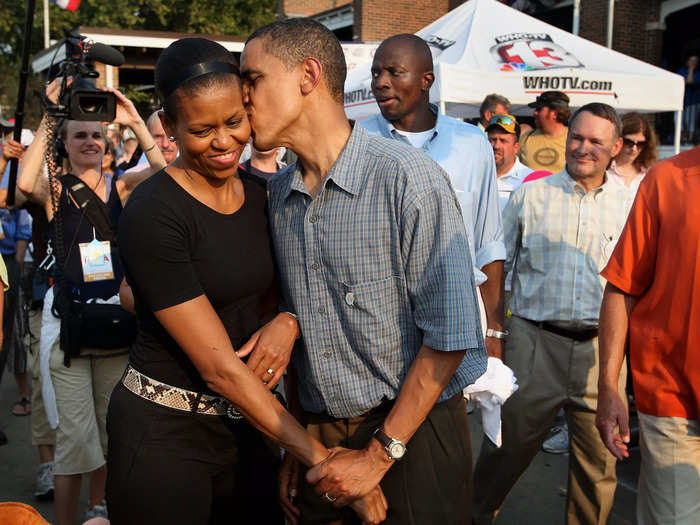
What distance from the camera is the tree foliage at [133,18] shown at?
99.8ft

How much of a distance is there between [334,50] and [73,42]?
2504mm

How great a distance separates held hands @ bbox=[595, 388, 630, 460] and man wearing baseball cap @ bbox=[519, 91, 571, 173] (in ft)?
15.6

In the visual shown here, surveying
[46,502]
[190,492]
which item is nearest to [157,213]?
[190,492]

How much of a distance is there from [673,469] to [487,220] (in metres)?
1.43

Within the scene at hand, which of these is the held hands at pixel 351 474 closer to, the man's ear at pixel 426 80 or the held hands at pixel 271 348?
the held hands at pixel 271 348

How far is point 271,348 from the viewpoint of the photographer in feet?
7.04

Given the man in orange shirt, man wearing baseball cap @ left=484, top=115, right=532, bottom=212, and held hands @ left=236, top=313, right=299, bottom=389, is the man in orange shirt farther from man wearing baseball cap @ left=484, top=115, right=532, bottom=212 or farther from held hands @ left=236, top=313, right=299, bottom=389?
man wearing baseball cap @ left=484, top=115, right=532, bottom=212

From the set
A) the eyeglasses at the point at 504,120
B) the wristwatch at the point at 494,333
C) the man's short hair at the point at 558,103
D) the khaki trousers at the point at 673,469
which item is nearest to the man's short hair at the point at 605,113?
the wristwatch at the point at 494,333

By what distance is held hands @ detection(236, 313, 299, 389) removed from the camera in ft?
7.05

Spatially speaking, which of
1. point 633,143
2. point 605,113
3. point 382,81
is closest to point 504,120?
point 633,143

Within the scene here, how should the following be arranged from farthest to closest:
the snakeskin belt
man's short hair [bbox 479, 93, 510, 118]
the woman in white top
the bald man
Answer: man's short hair [bbox 479, 93, 510, 118], the woman in white top, the bald man, the snakeskin belt

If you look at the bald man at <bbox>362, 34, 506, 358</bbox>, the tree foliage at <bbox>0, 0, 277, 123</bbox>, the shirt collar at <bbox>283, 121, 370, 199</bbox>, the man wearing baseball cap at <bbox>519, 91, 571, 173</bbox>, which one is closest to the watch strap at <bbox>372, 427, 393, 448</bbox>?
the shirt collar at <bbox>283, 121, 370, 199</bbox>

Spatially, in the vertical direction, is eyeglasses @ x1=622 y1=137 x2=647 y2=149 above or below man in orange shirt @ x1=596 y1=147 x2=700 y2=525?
above

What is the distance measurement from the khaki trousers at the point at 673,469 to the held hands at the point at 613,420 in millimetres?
148
